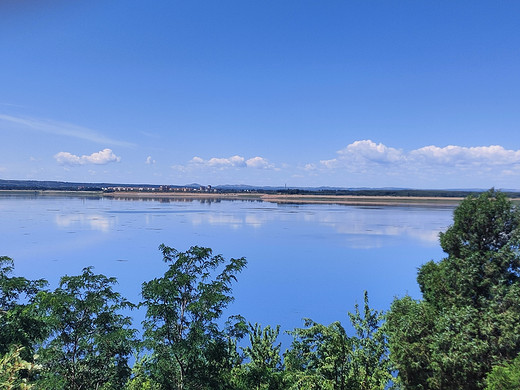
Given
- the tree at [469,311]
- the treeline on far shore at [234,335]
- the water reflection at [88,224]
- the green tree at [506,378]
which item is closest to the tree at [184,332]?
the treeline on far shore at [234,335]

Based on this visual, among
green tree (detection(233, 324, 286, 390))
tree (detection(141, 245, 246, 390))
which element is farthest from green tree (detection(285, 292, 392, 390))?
tree (detection(141, 245, 246, 390))

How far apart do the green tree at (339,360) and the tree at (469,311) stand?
301 cm

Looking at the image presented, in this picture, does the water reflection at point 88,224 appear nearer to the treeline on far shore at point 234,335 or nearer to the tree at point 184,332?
the treeline on far shore at point 234,335

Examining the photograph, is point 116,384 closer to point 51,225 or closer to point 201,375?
point 201,375

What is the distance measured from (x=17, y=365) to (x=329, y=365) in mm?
8124

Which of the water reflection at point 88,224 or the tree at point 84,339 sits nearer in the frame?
the tree at point 84,339

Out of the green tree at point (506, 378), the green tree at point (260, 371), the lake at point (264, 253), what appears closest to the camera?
the green tree at point (506, 378)

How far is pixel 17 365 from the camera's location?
4.61 metres

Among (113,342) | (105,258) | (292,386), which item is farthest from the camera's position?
(105,258)

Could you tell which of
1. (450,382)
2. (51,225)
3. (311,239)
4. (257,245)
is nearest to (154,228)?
(51,225)

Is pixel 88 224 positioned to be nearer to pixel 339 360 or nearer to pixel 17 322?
pixel 17 322

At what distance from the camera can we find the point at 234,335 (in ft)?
27.4

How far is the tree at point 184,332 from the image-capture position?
774 cm

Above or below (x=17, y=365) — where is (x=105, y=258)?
below
